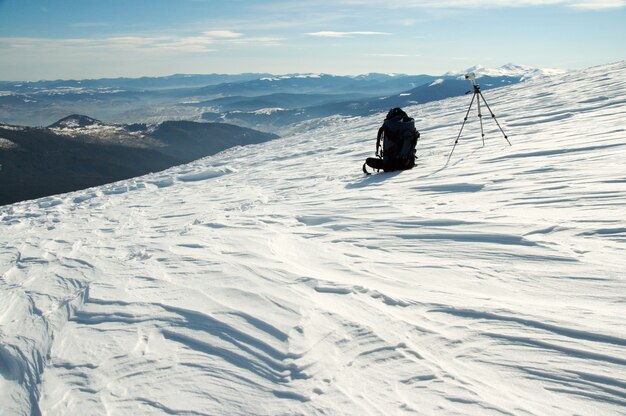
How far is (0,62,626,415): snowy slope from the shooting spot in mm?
2697

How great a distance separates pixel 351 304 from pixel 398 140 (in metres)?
6.84

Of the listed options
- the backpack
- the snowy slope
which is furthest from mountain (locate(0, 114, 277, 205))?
the snowy slope

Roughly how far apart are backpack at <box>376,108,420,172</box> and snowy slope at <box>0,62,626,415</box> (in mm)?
1737

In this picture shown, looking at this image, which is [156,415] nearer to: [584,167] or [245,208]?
[245,208]

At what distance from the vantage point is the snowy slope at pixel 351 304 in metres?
2.70

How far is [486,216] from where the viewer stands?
5414 mm

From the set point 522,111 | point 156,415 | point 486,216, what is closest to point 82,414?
point 156,415

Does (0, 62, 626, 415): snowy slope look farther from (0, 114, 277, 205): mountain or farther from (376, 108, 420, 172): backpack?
(0, 114, 277, 205): mountain

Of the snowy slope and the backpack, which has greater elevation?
the backpack

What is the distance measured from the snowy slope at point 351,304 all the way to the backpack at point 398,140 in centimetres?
174

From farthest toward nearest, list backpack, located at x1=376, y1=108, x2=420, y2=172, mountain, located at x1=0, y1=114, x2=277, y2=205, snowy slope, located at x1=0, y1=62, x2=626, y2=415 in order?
mountain, located at x1=0, y1=114, x2=277, y2=205
backpack, located at x1=376, y1=108, x2=420, y2=172
snowy slope, located at x1=0, y1=62, x2=626, y2=415

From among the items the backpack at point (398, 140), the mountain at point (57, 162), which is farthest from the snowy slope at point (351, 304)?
the mountain at point (57, 162)

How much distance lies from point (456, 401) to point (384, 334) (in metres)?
0.81

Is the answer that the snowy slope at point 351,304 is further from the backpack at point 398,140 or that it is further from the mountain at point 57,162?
the mountain at point 57,162
